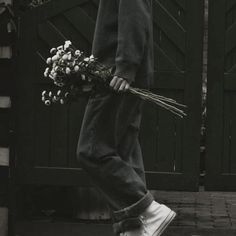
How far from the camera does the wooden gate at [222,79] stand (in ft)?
20.3

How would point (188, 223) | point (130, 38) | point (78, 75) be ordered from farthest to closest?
point (188, 223)
point (78, 75)
point (130, 38)

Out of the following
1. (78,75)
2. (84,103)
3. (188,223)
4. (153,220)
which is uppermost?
(78,75)

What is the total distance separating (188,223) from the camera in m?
7.07

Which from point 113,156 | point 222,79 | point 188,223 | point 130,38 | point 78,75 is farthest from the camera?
point 188,223

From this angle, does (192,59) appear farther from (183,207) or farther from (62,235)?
(183,207)

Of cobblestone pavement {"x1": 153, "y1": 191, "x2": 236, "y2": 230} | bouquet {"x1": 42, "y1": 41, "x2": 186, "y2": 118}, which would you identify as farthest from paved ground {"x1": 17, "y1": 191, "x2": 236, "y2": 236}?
bouquet {"x1": 42, "y1": 41, "x2": 186, "y2": 118}

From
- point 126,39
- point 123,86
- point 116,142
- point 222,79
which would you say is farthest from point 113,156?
point 222,79

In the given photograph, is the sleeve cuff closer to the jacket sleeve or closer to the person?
the jacket sleeve

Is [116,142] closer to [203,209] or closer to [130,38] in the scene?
[130,38]

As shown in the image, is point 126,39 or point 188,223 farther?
point 188,223

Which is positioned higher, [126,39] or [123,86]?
[126,39]

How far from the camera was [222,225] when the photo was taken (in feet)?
23.0

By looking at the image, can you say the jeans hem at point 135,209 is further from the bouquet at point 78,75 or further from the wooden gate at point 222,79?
the wooden gate at point 222,79

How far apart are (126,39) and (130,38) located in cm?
2
